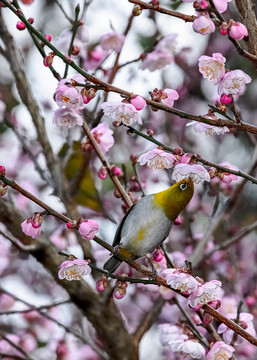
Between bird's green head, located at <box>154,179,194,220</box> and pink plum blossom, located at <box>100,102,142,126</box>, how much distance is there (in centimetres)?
24

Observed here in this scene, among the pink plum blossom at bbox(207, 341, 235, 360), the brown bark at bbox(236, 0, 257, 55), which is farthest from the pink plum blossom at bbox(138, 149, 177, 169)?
the pink plum blossom at bbox(207, 341, 235, 360)

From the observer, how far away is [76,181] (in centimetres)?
229

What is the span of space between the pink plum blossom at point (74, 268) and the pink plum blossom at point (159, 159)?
30 cm

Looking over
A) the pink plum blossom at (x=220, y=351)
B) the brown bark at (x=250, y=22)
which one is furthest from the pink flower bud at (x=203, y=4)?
the pink plum blossom at (x=220, y=351)

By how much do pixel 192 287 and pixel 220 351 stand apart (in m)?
0.27

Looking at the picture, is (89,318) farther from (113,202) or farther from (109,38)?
(113,202)

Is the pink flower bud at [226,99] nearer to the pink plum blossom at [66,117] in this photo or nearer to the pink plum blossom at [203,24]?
the pink plum blossom at [203,24]

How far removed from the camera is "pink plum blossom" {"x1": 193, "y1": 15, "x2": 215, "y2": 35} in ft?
4.09

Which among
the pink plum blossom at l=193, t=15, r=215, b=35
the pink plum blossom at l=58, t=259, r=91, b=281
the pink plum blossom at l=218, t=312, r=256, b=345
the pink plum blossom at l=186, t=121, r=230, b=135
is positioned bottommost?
the pink plum blossom at l=58, t=259, r=91, b=281

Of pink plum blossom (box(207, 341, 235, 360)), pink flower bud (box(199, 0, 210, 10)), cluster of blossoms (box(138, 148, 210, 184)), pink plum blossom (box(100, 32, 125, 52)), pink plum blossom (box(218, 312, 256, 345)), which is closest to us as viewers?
pink flower bud (box(199, 0, 210, 10))

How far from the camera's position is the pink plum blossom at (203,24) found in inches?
49.1

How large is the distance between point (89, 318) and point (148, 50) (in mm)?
1124

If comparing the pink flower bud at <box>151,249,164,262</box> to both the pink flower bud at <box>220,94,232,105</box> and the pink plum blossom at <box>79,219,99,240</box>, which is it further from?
the pink flower bud at <box>220,94,232,105</box>

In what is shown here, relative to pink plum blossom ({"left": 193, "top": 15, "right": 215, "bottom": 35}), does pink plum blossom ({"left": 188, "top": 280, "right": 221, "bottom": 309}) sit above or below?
below
